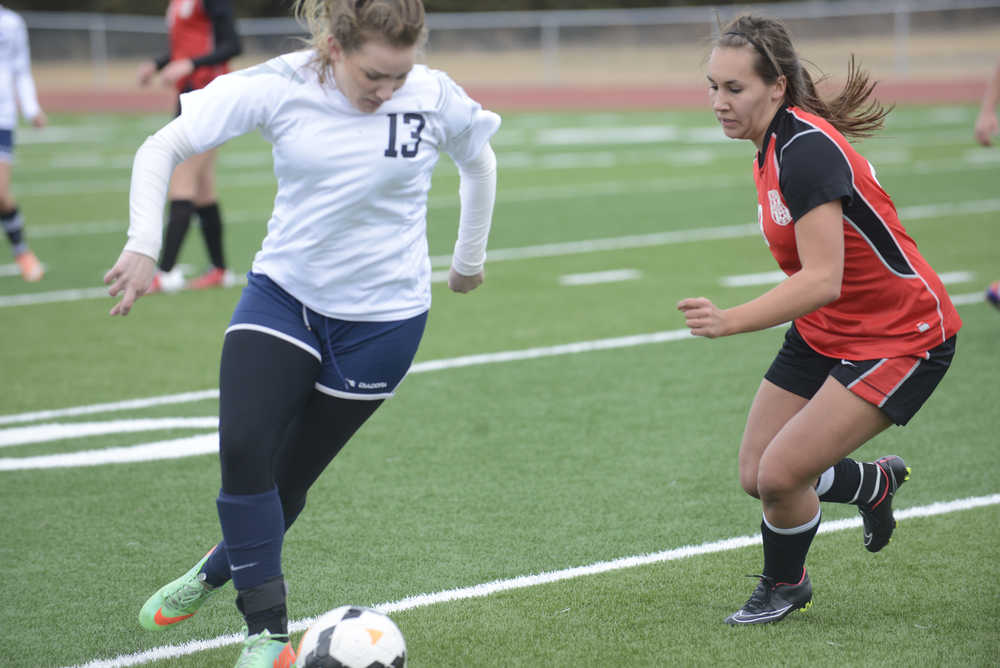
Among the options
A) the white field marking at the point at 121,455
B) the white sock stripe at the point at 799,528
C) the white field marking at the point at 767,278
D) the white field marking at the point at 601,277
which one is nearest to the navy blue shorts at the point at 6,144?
the white field marking at the point at 601,277

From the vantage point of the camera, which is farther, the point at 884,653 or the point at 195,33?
the point at 195,33

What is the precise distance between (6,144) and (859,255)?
8.30m

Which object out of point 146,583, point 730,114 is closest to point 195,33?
point 146,583

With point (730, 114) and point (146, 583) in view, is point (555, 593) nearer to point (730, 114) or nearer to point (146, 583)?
point (146, 583)

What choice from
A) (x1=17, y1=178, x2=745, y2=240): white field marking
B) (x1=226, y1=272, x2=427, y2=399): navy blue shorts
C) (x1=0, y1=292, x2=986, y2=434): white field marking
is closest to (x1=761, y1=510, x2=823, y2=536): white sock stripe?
(x1=226, y1=272, x2=427, y2=399): navy blue shorts

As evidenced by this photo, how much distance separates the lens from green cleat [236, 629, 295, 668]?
11.0 ft

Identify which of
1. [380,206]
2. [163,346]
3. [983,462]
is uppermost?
[380,206]

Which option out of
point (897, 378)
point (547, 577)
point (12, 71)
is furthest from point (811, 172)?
point (12, 71)

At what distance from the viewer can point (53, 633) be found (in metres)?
4.02

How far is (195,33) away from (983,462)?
22.8 ft

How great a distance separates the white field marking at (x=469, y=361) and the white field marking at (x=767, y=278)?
0.53 metres

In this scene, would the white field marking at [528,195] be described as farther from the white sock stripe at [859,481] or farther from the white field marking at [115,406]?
the white sock stripe at [859,481]

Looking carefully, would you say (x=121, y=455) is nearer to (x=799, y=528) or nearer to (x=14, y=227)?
(x=799, y=528)

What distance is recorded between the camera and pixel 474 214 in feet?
13.3
